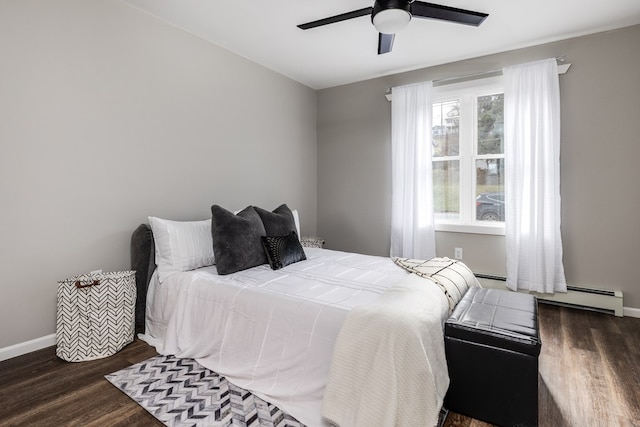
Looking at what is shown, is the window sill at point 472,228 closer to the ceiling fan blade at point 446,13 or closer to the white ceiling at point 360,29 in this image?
the white ceiling at point 360,29

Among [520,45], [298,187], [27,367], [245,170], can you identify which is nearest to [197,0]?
[245,170]

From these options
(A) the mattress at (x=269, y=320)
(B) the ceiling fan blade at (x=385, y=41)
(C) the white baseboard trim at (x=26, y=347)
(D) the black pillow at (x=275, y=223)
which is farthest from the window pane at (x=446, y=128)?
(C) the white baseboard trim at (x=26, y=347)

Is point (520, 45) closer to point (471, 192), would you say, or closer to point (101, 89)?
point (471, 192)

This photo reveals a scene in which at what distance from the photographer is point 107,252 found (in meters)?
2.55

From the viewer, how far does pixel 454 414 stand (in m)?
1.68

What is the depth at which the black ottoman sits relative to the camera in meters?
1.51

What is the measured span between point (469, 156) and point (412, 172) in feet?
2.09

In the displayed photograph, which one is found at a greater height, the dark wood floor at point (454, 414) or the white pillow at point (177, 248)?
the white pillow at point (177, 248)

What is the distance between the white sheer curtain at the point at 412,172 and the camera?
12.4ft

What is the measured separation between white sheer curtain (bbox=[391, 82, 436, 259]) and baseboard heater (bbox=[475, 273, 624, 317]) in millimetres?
1218

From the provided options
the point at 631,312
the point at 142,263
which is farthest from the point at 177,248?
the point at 631,312

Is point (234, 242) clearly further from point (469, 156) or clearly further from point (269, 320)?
point (469, 156)

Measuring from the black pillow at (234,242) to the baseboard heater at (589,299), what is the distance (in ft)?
9.35

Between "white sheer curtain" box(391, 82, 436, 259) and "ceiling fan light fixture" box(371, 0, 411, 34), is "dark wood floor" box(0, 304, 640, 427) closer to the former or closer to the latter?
"white sheer curtain" box(391, 82, 436, 259)
